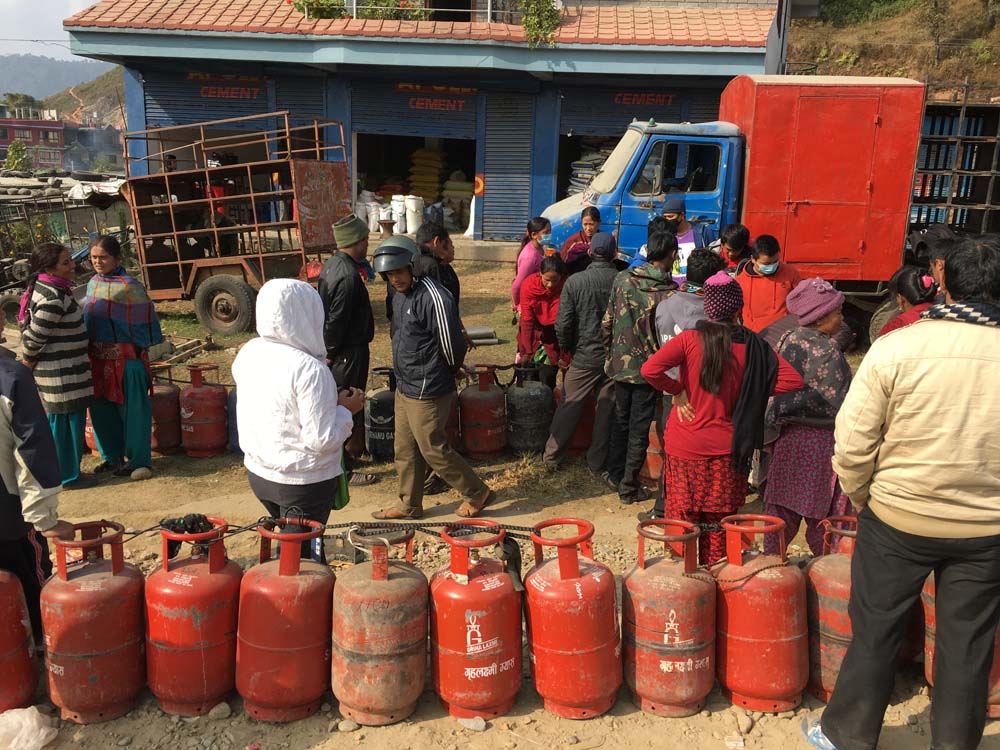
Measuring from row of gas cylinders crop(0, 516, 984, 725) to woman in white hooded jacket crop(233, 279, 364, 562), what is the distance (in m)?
0.35

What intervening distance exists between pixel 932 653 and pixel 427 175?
1651 centimetres

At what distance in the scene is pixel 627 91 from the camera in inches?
631

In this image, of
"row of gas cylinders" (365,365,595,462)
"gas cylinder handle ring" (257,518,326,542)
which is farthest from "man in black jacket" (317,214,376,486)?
"gas cylinder handle ring" (257,518,326,542)

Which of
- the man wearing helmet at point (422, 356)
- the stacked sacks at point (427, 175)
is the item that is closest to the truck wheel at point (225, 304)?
the man wearing helmet at point (422, 356)

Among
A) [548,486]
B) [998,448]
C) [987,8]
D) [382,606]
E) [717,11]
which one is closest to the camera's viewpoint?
[998,448]

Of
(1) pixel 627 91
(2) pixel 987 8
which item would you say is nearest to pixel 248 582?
(1) pixel 627 91

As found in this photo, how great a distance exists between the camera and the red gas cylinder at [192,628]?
3451mm

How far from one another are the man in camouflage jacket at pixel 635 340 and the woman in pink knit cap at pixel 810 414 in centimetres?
137

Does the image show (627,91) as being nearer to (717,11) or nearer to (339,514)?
(717,11)

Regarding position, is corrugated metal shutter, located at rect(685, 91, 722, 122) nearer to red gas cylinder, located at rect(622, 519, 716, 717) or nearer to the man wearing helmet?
the man wearing helmet

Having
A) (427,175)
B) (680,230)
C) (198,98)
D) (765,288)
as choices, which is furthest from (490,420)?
(198,98)

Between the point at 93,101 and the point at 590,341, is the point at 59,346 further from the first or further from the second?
the point at 93,101

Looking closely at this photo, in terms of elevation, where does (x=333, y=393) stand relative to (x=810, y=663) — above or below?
above

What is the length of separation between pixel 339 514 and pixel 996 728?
13.1 feet
